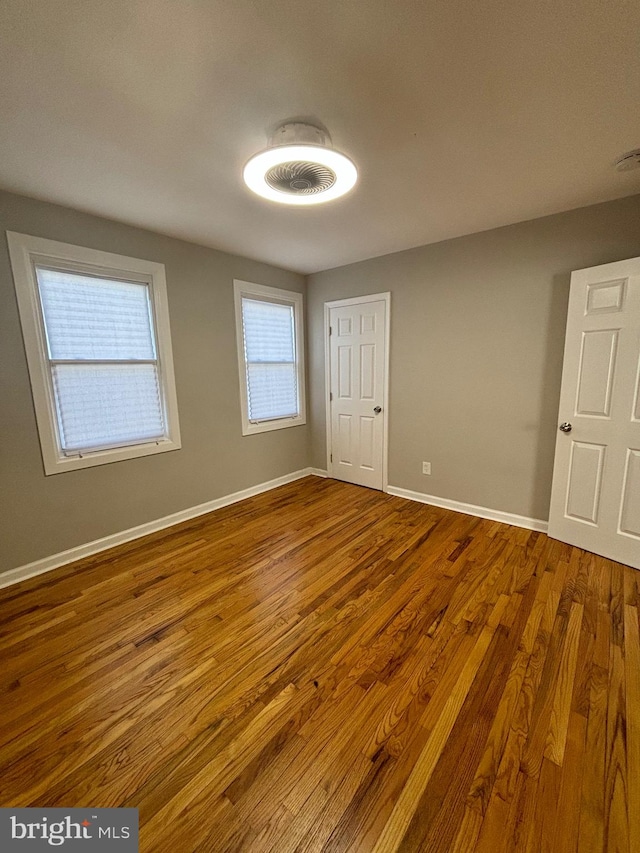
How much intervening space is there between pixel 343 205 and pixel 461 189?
2.51 ft

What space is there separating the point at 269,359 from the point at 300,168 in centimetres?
233

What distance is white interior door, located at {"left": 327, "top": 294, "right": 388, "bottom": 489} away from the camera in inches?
143

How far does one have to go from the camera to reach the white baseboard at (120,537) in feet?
7.61

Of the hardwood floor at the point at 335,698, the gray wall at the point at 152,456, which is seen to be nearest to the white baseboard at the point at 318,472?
the gray wall at the point at 152,456

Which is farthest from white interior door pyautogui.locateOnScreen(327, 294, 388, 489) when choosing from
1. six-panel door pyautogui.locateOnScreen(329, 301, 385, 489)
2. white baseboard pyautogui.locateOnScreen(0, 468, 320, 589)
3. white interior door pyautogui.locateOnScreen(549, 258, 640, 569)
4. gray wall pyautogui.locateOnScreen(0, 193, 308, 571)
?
white interior door pyautogui.locateOnScreen(549, 258, 640, 569)

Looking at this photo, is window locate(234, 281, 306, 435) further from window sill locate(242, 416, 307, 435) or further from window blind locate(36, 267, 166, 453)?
window blind locate(36, 267, 166, 453)

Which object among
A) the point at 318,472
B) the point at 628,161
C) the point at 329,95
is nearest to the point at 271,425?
the point at 318,472

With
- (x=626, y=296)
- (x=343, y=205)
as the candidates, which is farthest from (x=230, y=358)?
(x=626, y=296)

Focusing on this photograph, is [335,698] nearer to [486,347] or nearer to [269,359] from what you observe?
[486,347]

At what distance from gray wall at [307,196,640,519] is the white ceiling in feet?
1.25

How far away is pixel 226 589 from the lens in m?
2.19

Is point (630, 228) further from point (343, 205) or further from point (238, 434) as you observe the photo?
point (238, 434)

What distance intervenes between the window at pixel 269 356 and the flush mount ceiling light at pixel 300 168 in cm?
176

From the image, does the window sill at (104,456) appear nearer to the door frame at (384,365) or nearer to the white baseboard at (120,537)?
the white baseboard at (120,537)
